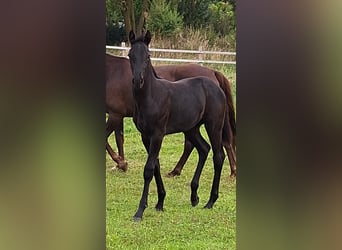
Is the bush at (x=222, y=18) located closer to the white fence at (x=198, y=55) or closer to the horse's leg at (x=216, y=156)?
the white fence at (x=198, y=55)

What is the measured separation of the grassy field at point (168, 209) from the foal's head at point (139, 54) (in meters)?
0.21

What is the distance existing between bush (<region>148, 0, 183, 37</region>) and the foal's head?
5 centimetres

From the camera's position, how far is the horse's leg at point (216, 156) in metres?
1.79

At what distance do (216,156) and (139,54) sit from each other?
0.49 m

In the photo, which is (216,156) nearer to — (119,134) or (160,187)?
(160,187)

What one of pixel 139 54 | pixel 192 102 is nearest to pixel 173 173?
pixel 192 102

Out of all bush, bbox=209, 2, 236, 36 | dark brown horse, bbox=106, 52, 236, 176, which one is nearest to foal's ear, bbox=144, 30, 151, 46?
dark brown horse, bbox=106, 52, 236, 176

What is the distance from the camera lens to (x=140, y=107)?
74.3 inches

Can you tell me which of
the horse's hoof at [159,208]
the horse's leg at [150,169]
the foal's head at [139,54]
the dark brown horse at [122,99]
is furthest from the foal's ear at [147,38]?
the horse's hoof at [159,208]

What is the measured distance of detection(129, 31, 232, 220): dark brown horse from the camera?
1791 millimetres
